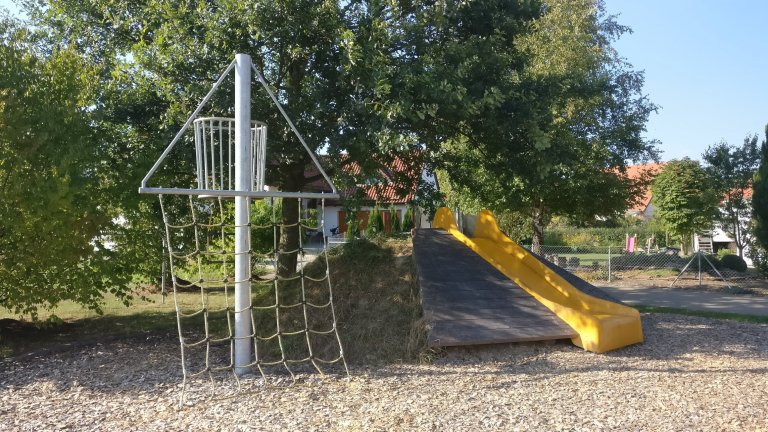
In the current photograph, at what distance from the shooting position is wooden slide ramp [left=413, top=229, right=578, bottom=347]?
819cm

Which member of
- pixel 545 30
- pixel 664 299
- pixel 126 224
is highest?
pixel 545 30

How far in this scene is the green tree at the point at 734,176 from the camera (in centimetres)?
2105

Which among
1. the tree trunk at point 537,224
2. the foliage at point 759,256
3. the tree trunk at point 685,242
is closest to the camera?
the foliage at point 759,256

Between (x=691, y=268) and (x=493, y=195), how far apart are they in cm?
681

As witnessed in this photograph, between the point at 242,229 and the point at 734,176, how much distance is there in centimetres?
1908

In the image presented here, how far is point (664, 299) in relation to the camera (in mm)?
15109

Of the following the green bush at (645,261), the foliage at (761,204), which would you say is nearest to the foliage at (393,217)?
the green bush at (645,261)

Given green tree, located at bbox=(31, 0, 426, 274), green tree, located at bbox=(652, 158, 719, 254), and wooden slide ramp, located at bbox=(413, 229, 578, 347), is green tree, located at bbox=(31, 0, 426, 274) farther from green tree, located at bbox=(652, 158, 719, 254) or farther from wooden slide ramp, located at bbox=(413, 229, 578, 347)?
green tree, located at bbox=(652, 158, 719, 254)

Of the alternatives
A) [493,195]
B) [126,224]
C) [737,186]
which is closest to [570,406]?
[126,224]

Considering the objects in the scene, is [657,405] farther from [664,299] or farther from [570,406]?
[664,299]

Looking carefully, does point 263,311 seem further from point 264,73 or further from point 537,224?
point 537,224

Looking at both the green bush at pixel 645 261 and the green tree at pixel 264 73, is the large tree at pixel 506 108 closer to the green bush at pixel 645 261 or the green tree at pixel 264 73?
the green tree at pixel 264 73

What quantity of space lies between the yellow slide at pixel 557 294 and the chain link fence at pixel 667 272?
838cm

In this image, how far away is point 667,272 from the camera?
841 inches
